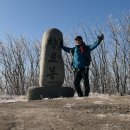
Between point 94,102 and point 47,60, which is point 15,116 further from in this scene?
point 47,60

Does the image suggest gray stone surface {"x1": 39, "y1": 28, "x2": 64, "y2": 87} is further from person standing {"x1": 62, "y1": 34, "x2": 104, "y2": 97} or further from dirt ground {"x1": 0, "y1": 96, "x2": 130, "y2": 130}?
dirt ground {"x1": 0, "y1": 96, "x2": 130, "y2": 130}

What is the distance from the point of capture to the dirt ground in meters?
6.38

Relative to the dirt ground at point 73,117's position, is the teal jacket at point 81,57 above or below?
above

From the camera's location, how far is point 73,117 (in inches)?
280

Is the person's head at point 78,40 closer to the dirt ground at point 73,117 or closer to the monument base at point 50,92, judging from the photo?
the monument base at point 50,92

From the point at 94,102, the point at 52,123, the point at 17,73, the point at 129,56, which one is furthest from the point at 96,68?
the point at 52,123

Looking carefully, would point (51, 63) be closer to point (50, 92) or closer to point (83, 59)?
point (50, 92)

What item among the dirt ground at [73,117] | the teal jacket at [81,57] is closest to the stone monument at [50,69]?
the teal jacket at [81,57]

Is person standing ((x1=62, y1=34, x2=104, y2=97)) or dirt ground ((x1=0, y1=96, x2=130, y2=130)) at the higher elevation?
person standing ((x1=62, y1=34, x2=104, y2=97))

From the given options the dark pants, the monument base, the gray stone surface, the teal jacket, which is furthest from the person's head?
the monument base

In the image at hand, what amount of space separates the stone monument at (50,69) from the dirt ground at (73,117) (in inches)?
161

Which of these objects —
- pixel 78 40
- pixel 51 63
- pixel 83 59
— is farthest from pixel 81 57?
pixel 51 63

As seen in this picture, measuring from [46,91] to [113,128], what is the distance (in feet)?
23.1

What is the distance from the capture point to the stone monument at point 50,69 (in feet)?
43.4
